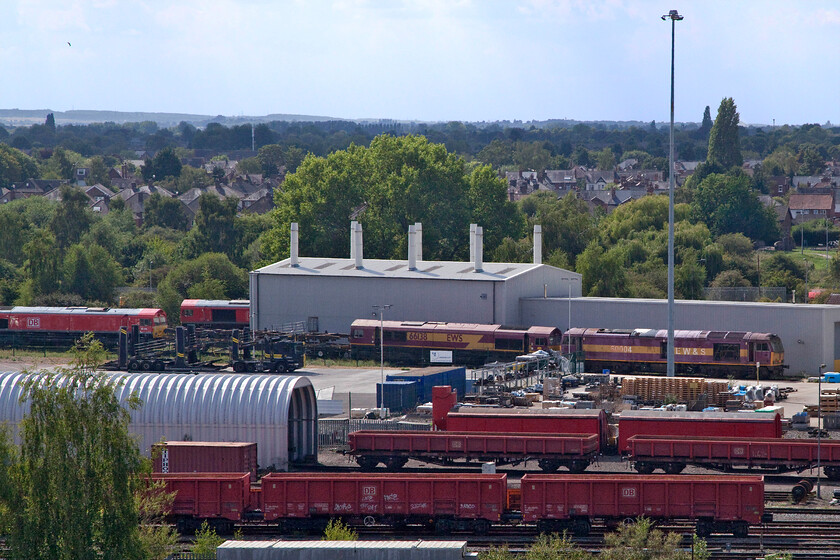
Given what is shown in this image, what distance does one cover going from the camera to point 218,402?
40531mm

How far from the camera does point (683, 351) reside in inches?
2504

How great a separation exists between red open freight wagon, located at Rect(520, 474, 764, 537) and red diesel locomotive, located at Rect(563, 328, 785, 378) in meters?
30.9

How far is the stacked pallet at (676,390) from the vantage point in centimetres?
5431

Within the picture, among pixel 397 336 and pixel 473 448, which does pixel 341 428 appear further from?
pixel 397 336

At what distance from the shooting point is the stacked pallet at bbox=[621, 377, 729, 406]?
54.3 meters

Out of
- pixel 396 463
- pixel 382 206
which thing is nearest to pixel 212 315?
pixel 382 206

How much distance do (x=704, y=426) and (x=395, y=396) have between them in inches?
612

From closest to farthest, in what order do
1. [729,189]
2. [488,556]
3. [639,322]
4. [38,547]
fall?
[38,547] < [488,556] < [639,322] < [729,189]

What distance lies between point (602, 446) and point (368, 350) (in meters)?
29.0

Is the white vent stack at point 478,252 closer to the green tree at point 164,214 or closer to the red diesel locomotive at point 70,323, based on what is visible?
the red diesel locomotive at point 70,323

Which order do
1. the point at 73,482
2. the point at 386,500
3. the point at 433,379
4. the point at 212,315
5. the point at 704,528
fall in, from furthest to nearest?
the point at 212,315 → the point at 433,379 → the point at 386,500 → the point at 704,528 → the point at 73,482

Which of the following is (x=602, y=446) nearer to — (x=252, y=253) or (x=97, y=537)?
(x=97, y=537)

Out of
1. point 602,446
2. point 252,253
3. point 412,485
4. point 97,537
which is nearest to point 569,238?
point 252,253

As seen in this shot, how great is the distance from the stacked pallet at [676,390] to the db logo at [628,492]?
893 inches
